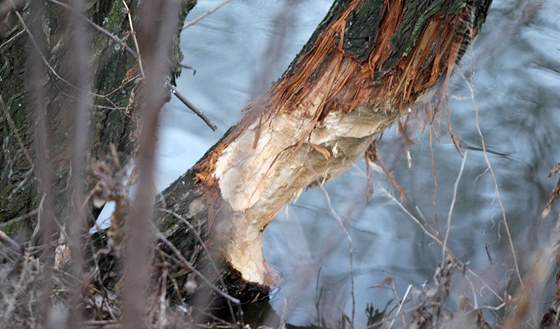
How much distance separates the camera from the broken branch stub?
97.2 inches

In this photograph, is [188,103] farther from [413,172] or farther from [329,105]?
[413,172]

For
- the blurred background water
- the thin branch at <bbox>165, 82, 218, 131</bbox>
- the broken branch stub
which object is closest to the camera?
the thin branch at <bbox>165, 82, 218, 131</bbox>

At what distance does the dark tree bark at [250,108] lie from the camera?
2.43m

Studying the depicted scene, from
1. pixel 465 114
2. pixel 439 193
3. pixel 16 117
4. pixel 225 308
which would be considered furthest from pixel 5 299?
pixel 465 114

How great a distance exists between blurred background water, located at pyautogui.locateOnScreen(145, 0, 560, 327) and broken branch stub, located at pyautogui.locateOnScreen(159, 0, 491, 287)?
0.22 m

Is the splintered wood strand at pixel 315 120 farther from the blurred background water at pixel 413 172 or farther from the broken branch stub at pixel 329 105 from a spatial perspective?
the blurred background water at pixel 413 172

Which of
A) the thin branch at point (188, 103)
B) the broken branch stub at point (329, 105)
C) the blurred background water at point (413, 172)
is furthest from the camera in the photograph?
the blurred background water at point (413, 172)

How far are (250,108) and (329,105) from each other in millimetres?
270

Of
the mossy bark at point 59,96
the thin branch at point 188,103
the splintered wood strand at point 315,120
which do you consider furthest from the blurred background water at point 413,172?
the thin branch at point 188,103

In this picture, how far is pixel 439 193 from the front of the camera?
456 centimetres

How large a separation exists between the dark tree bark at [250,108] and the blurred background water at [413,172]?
0.85ft

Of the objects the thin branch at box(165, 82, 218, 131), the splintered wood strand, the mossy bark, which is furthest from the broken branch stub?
the mossy bark

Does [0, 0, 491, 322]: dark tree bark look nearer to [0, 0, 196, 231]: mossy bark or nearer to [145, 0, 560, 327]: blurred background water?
[0, 0, 196, 231]: mossy bark

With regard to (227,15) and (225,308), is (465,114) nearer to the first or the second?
(227,15)
